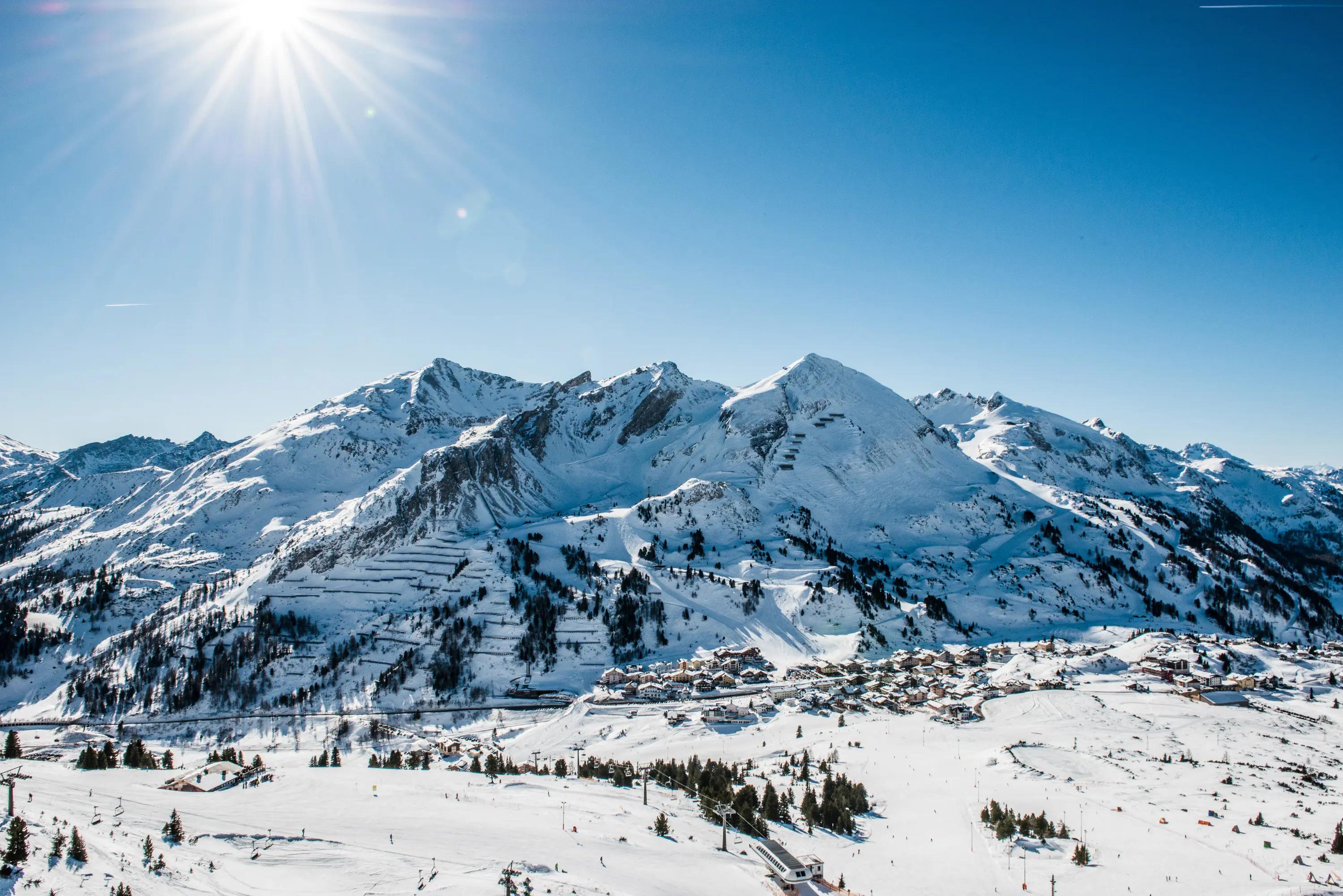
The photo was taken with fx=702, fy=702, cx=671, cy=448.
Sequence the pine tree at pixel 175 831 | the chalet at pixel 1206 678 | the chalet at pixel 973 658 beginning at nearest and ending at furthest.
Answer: the pine tree at pixel 175 831 → the chalet at pixel 1206 678 → the chalet at pixel 973 658

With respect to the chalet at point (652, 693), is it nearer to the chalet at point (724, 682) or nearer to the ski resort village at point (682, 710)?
the ski resort village at point (682, 710)

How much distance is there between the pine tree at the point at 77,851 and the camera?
98.4 ft

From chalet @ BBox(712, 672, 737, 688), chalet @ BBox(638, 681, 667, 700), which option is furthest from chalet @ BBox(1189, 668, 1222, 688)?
chalet @ BBox(638, 681, 667, 700)

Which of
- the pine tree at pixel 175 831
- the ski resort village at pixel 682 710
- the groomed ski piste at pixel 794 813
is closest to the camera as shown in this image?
the groomed ski piste at pixel 794 813

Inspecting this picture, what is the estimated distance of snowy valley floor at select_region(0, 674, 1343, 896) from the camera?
34.9 meters

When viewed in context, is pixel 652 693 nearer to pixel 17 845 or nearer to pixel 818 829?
pixel 818 829

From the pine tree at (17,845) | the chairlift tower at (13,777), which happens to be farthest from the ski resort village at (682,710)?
the chairlift tower at (13,777)

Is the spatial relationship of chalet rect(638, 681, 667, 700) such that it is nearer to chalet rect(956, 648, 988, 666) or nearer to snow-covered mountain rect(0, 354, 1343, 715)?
snow-covered mountain rect(0, 354, 1343, 715)

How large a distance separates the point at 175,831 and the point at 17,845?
28.8ft

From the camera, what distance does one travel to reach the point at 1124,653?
110 m

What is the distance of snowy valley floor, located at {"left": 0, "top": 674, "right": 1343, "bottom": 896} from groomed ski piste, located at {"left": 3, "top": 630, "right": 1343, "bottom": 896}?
210 millimetres

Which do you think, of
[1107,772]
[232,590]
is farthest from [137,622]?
[1107,772]

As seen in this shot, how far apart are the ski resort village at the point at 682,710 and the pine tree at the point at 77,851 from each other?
145mm

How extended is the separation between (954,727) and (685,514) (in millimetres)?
102982
